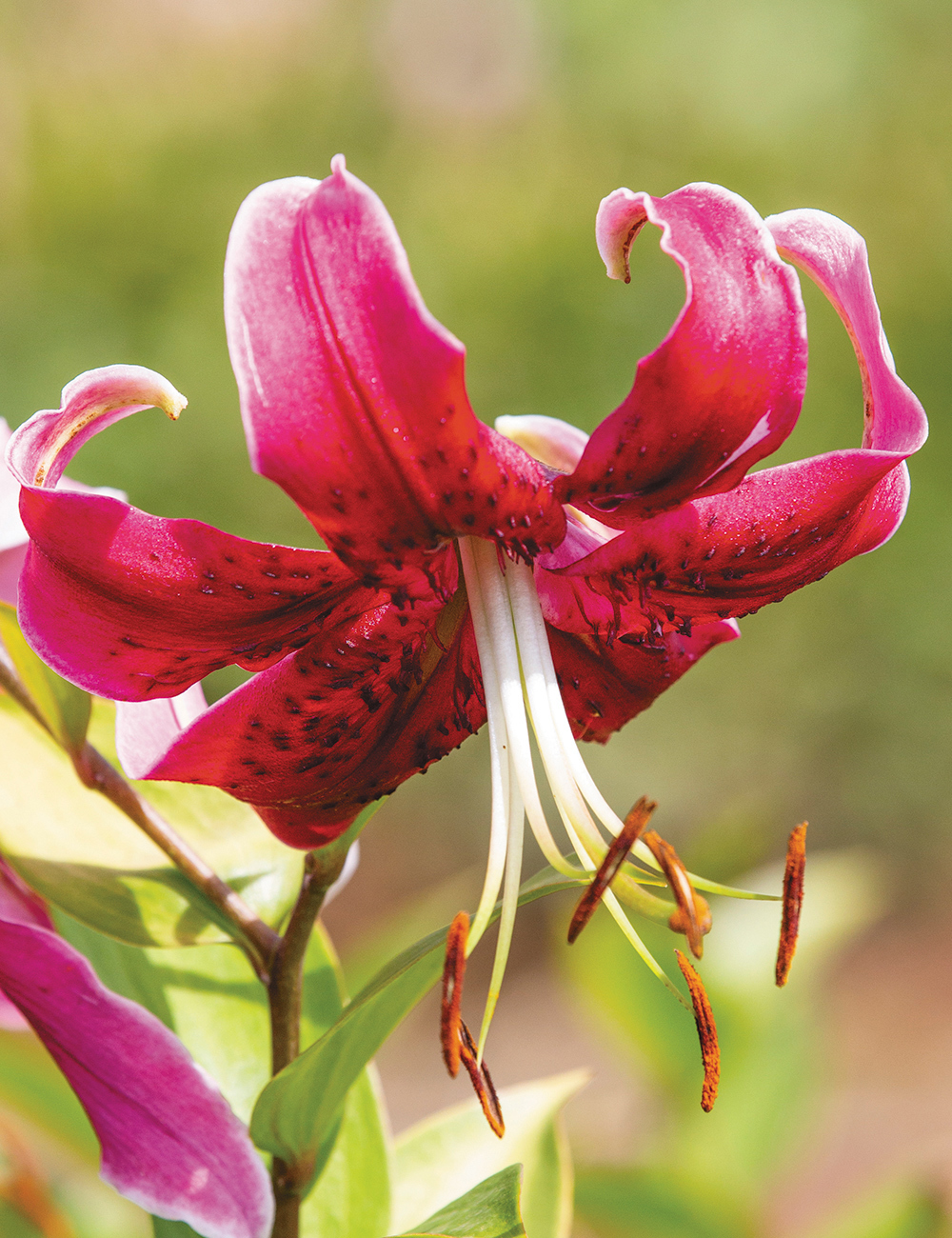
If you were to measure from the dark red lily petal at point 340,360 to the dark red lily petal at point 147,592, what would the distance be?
0.11 ft

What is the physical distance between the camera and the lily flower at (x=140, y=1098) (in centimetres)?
39

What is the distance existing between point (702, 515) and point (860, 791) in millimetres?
3811

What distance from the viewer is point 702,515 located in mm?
411

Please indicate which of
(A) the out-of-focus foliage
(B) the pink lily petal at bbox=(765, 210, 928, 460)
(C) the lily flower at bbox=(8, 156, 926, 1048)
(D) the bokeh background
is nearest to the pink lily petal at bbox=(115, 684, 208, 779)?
(C) the lily flower at bbox=(8, 156, 926, 1048)

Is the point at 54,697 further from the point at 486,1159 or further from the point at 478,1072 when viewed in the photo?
the point at 486,1159

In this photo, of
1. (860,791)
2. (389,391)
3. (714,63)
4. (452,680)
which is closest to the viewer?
(389,391)

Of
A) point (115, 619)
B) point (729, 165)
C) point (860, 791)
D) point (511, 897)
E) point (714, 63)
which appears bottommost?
point (860, 791)

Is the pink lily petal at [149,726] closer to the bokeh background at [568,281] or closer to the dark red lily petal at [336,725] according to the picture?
the dark red lily petal at [336,725]

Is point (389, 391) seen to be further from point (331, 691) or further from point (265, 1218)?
point (265, 1218)

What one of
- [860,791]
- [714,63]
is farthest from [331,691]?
[714,63]

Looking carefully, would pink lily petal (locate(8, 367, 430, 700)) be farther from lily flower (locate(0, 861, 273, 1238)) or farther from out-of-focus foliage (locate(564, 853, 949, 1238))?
out-of-focus foliage (locate(564, 853, 949, 1238))

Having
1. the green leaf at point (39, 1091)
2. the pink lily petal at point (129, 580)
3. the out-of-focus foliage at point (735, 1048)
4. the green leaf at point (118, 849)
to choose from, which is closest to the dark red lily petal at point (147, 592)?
the pink lily petal at point (129, 580)

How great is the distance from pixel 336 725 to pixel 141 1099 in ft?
0.44

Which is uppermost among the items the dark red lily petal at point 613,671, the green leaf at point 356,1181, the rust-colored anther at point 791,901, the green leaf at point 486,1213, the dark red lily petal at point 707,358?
the dark red lily petal at point 707,358
